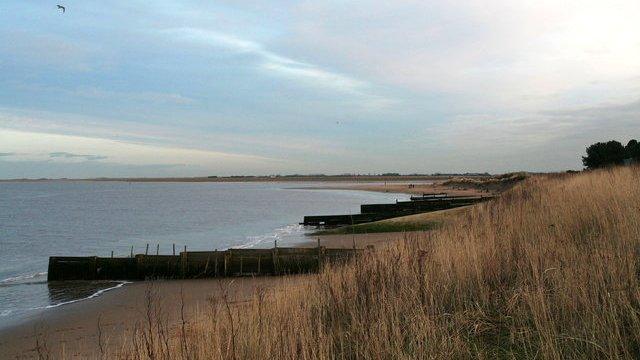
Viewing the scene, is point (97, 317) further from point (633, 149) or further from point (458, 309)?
point (633, 149)

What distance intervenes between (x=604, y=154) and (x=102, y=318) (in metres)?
43.4

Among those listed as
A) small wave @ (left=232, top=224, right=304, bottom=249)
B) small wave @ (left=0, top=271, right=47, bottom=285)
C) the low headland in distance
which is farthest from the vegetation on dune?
small wave @ (left=0, top=271, right=47, bottom=285)

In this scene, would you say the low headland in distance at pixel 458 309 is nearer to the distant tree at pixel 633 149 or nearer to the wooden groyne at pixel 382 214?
the wooden groyne at pixel 382 214

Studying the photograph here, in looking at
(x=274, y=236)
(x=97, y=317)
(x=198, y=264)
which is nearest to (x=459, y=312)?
(x=97, y=317)

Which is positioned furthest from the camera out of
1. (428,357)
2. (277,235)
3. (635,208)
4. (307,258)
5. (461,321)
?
(277,235)

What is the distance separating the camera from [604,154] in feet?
143

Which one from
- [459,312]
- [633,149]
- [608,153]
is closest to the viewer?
[459,312]

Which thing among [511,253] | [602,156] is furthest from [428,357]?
[602,156]

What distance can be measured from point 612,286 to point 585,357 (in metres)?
1.43

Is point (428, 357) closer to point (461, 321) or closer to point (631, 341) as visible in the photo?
point (461, 321)

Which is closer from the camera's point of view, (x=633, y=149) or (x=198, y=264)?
(x=198, y=264)

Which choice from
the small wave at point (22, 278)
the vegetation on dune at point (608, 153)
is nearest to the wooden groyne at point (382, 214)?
the vegetation on dune at point (608, 153)

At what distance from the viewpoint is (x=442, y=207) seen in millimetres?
40188

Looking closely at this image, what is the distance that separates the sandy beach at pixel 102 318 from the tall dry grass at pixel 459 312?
81.8 inches
